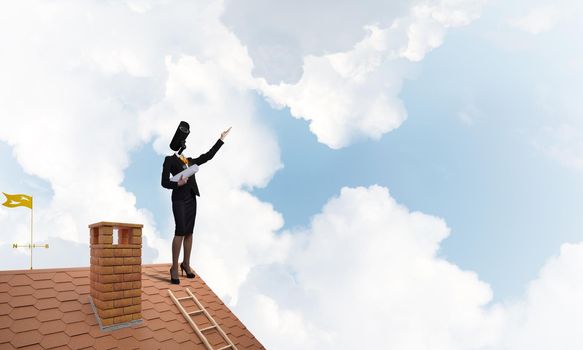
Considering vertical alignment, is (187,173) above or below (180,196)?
above

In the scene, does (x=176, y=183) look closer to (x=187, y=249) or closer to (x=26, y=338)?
(x=187, y=249)

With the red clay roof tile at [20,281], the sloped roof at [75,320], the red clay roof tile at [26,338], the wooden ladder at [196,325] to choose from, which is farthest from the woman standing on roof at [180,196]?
the red clay roof tile at [26,338]

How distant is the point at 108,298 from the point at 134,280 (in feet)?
1.66

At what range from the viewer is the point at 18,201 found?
718 centimetres

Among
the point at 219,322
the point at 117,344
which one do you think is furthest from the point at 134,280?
the point at 219,322

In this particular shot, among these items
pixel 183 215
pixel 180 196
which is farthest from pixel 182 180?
pixel 183 215

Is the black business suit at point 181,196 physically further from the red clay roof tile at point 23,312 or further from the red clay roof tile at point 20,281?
the red clay roof tile at point 23,312

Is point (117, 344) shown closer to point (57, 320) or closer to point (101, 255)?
point (57, 320)

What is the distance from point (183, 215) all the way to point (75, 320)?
123 inches

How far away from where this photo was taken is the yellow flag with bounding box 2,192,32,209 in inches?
279

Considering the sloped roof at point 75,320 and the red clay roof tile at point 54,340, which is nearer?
the red clay roof tile at point 54,340

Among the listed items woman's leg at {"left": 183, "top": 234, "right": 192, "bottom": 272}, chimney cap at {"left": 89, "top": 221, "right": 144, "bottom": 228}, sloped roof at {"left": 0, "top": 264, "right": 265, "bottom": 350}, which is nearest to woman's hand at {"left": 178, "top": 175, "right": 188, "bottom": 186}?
woman's leg at {"left": 183, "top": 234, "right": 192, "bottom": 272}

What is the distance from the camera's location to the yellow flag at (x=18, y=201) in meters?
7.09

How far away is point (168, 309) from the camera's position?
759 cm
